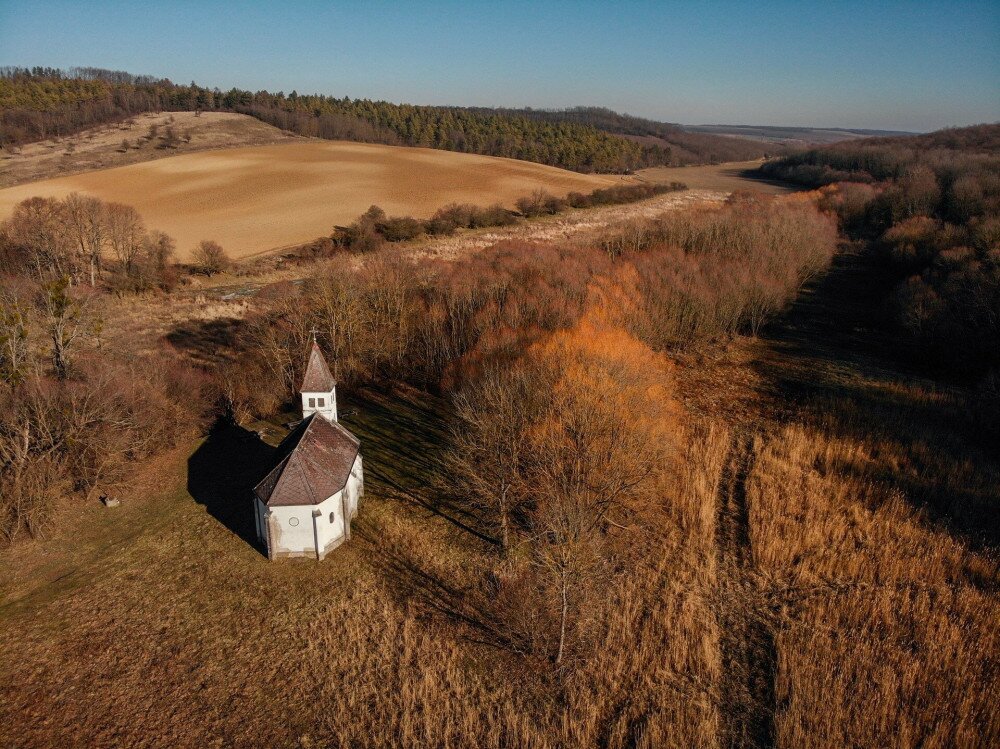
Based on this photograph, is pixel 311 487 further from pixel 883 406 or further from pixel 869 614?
pixel 883 406

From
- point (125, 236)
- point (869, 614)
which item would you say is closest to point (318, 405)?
point (869, 614)

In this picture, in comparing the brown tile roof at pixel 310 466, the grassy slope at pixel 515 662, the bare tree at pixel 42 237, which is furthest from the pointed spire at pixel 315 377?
the bare tree at pixel 42 237

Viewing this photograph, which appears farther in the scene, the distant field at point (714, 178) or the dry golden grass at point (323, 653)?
the distant field at point (714, 178)

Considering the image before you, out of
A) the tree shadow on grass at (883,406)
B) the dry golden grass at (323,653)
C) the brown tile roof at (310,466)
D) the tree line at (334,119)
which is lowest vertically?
the dry golden grass at (323,653)

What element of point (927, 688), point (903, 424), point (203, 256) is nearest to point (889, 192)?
point (903, 424)

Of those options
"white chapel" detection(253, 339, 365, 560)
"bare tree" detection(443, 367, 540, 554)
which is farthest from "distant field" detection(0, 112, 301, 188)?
"bare tree" detection(443, 367, 540, 554)

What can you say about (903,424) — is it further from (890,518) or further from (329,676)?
(329,676)

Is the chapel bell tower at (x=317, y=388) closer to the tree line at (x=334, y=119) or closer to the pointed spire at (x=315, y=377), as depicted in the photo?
the pointed spire at (x=315, y=377)
